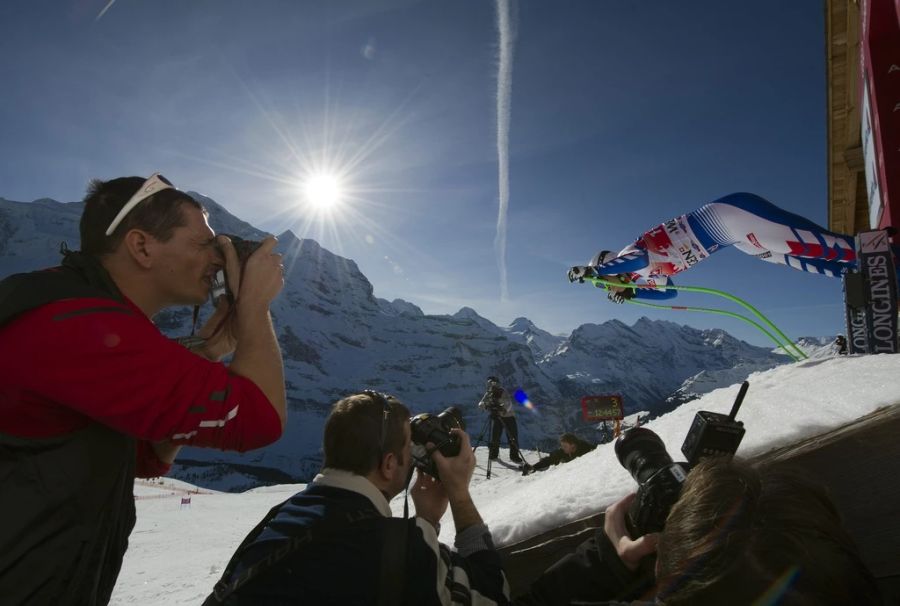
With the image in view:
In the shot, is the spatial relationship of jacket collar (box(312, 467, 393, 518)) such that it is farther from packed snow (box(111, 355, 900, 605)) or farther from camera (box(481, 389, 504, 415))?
camera (box(481, 389, 504, 415))

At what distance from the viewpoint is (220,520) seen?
22.0 feet

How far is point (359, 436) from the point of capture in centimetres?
183

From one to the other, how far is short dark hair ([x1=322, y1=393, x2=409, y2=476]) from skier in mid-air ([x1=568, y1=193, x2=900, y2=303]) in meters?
5.83

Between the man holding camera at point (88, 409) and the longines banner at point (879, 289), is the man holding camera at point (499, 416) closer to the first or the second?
the longines banner at point (879, 289)

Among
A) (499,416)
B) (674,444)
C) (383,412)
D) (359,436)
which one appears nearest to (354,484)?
(359,436)

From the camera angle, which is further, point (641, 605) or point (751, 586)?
point (641, 605)

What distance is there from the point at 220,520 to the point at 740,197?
857 centimetres

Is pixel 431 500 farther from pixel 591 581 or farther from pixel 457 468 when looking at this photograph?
pixel 591 581

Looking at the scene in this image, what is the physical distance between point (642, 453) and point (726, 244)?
19.4 feet

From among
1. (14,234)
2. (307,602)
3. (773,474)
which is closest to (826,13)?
(773,474)

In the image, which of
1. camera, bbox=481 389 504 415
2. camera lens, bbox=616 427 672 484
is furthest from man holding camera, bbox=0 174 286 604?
camera, bbox=481 389 504 415

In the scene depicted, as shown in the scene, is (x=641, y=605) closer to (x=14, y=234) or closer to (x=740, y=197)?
(x=740, y=197)

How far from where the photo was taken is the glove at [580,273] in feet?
23.7

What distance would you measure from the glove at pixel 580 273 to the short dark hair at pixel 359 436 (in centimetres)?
586
